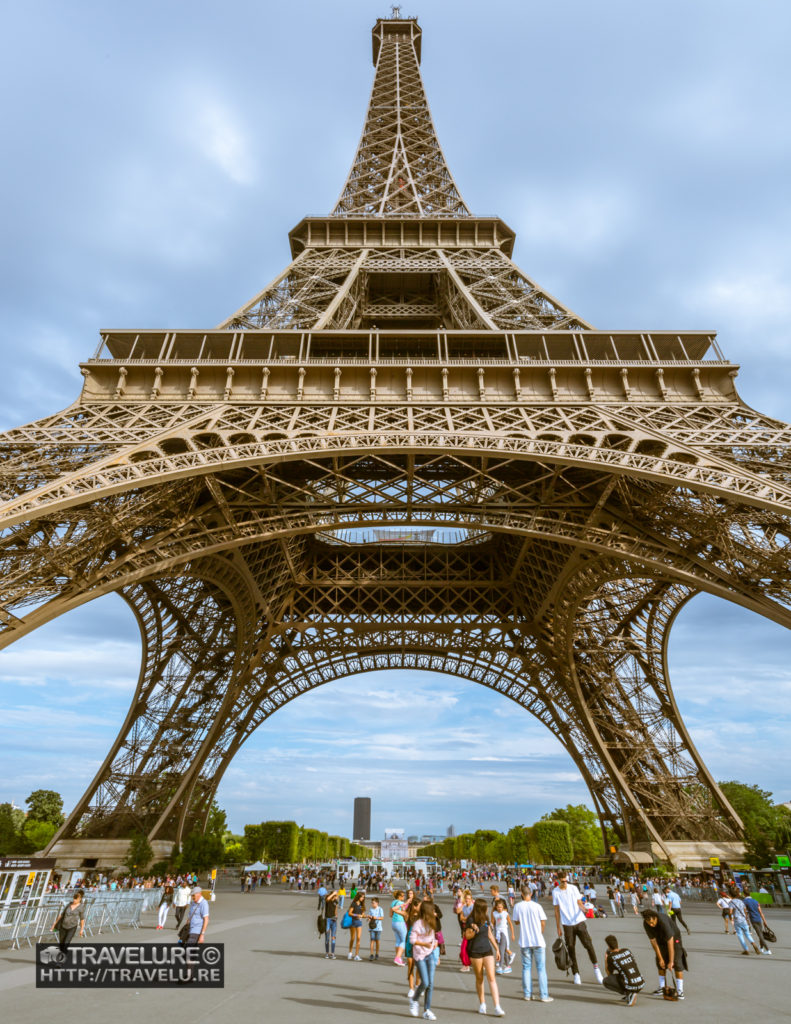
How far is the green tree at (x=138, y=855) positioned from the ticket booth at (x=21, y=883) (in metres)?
11.3

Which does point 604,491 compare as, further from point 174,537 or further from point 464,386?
point 174,537

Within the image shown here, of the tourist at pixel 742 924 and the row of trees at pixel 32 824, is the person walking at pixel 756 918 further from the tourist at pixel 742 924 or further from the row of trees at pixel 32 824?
the row of trees at pixel 32 824

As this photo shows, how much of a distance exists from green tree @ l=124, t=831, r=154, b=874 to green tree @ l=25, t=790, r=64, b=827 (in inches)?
2145

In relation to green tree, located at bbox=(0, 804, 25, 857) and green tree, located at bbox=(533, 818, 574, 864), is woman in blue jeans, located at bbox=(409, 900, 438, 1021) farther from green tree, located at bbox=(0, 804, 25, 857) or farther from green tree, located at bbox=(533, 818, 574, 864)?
green tree, located at bbox=(533, 818, 574, 864)

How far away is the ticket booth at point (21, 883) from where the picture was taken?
1274 centimetres

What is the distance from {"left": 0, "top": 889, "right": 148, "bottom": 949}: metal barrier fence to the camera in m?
13.0

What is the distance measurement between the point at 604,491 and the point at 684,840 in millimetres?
21503

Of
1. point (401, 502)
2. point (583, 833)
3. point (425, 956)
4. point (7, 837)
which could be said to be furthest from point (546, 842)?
point (425, 956)

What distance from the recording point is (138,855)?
1051 inches

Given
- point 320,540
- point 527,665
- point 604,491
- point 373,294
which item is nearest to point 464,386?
point 604,491

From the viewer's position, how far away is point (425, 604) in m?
35.1

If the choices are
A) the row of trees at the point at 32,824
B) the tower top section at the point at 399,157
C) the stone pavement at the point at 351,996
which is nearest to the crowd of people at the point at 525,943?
the stone pavement at the point at 351,996

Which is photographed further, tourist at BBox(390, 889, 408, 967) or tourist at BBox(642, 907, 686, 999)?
tourist at BBox(390, 889, 408, 967)

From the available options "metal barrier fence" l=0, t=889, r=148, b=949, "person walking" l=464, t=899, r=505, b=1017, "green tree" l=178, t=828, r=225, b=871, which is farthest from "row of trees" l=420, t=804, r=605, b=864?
"person walking" l=464, t=899, r=505, b=1017
